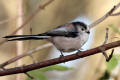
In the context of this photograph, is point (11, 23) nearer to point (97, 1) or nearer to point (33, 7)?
point (33, 7)

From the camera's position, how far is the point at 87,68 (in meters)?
3.30

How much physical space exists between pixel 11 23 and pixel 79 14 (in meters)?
0.88

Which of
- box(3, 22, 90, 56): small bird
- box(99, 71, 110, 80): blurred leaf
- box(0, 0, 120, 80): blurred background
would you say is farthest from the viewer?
box(0, 0, 120, 80): blurred background

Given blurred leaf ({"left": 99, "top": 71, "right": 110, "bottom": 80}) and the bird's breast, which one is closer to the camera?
the bird's breast

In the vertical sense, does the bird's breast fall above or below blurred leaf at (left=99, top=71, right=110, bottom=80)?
above

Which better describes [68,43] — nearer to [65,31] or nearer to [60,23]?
[65,31]

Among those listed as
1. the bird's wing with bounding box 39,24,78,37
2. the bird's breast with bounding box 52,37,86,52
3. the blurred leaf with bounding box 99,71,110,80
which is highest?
the bird's wing with bounding box 39,24,78,37

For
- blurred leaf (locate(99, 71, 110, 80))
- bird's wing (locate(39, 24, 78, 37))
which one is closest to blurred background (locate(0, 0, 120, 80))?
blurred leaf (locate(99, 71, 110, 80))

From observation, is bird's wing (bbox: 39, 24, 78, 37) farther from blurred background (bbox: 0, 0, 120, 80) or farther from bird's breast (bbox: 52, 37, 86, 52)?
blurred background (bbox: 0, 0, 120, 80)

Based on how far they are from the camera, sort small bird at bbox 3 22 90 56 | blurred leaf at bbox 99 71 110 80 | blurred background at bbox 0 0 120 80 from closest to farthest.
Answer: small bird at bbox 3 22 90 56
blurred leaf at bbox 99 71 110 80
blurred background at bbox 0 0 120 80

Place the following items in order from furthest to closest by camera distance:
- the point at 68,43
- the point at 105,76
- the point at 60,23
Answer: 1. the point at 60,23
2. the point at 105,76
3. the point at 68,43

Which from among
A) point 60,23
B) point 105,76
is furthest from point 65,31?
point 60,23

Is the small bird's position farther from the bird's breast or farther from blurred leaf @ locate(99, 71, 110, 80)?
blurred leaf @ locate(99, 71, 110, 80)

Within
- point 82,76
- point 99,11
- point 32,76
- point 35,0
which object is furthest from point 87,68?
point 32,76
